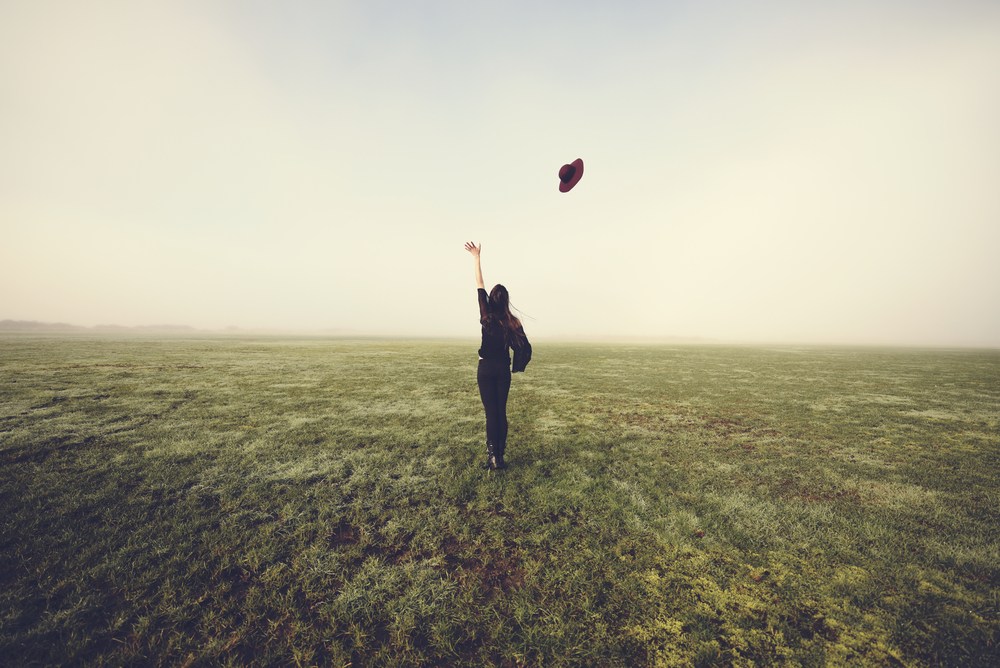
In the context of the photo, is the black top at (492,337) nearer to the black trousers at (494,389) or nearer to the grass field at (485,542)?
the black trousers at (494,389)

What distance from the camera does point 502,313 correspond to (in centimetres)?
604

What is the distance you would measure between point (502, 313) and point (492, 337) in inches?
17.6

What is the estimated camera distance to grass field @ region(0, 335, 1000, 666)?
10.1 feet

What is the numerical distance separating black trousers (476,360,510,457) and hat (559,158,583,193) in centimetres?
449

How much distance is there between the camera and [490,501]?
5469 millimetres

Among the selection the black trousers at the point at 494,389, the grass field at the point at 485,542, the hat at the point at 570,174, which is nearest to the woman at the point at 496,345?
the black trousers at the point at 494,389

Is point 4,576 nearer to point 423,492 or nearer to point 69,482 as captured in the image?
point 69,482

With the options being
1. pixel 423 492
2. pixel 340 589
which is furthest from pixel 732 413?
pixel 340 589

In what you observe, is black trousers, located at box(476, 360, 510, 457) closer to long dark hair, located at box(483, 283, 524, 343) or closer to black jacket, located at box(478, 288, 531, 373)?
black jacket, located at box(478, 288, 531, 373)

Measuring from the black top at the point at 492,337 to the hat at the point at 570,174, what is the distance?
3.78 m

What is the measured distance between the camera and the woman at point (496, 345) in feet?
19.6

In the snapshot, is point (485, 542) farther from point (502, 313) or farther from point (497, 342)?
point (502, 313)

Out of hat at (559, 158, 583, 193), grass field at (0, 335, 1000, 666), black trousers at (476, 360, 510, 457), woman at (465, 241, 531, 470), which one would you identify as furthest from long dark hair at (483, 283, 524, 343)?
hat at (559, 158, 583, 193)

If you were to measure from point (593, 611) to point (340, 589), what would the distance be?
257cm
